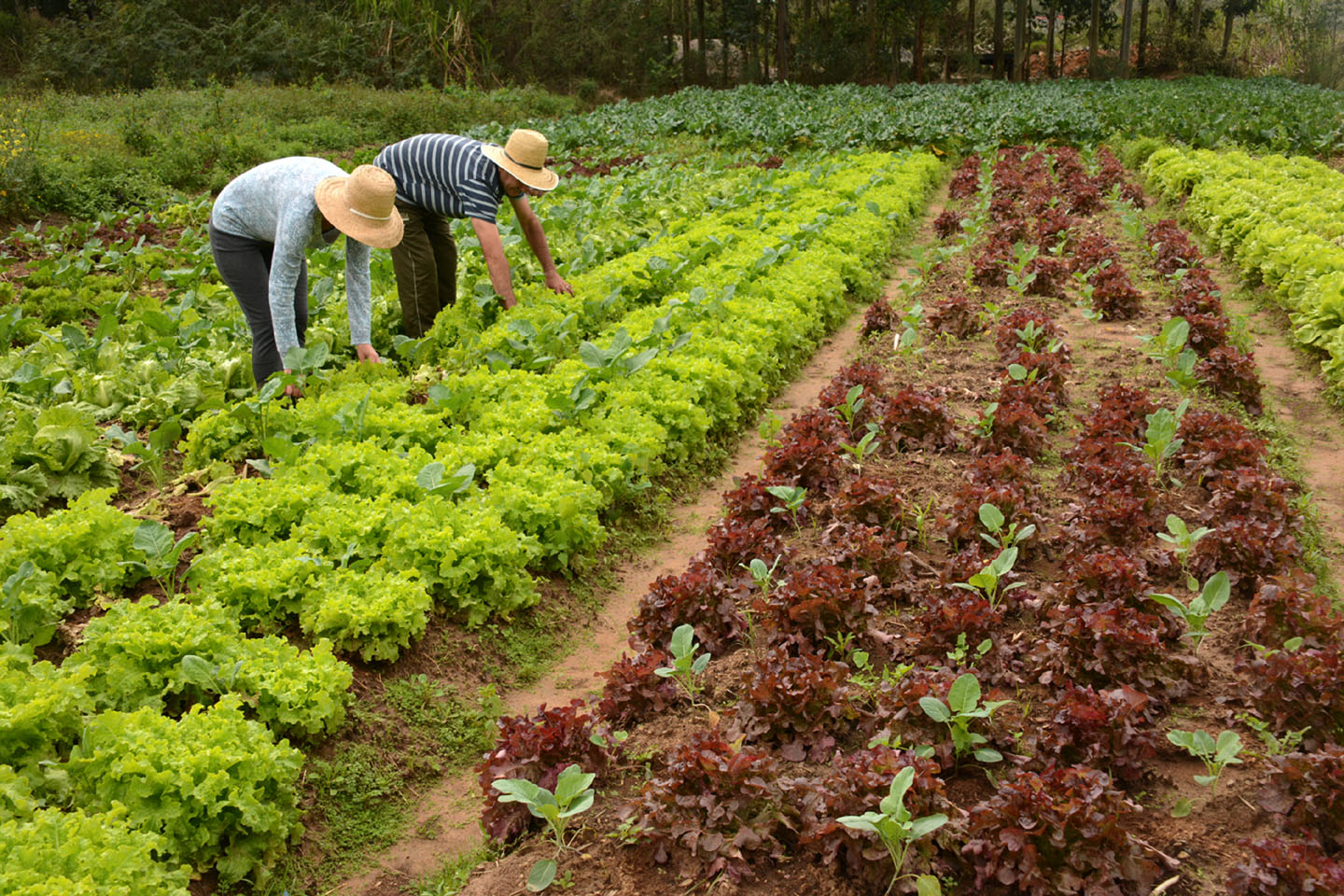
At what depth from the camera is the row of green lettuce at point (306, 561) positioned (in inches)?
131

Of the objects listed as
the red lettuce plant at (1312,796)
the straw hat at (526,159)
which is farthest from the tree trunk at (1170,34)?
the red lettuce plant at (1312,796)

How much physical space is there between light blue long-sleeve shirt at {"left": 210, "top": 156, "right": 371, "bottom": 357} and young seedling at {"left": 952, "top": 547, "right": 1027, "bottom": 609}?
4016mm

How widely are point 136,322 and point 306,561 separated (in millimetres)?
5148

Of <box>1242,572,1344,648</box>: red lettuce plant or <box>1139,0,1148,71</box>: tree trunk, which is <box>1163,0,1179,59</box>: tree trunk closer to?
<box>1139,0,1148,71</box>: tree trunk

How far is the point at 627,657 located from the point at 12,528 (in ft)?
10.0

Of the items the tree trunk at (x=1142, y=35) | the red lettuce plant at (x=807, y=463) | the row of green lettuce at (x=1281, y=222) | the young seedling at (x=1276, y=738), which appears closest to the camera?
the young seedling at (x=1276, y=738)

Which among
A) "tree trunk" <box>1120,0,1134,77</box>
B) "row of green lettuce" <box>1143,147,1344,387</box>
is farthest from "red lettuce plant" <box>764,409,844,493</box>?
"tree trunk" <box>1120,0,1134,77</box>

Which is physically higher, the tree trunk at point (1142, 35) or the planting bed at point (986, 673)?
the tree trunk at point (1142, 35)

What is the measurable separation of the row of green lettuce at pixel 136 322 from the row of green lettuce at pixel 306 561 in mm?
733

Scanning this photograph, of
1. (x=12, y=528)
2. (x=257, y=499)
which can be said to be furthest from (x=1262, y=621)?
(x=12, y=528)

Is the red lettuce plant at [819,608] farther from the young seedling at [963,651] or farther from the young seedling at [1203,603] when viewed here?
the young seedling at [1203,603]

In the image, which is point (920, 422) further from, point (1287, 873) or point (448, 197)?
point (1287, 873)

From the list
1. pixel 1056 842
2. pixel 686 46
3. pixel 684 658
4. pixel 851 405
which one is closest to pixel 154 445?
pixel 684 658

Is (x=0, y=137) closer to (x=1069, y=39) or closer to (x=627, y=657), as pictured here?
(x=627, y=657)
